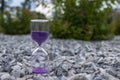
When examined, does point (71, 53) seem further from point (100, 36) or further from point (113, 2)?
point (100, 36)

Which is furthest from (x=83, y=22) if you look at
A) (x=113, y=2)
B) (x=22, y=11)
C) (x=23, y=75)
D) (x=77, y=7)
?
(x=23, y=75)

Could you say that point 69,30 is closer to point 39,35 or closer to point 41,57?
point 41,57

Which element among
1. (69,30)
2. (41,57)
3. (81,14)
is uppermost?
(41,57)

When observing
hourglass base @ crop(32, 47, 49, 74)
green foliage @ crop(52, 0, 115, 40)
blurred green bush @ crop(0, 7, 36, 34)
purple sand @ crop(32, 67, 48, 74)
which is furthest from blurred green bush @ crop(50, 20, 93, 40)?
purple sand @ crop(32, 67, 48, 74)

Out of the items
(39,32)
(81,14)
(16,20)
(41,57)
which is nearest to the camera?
(39,32)

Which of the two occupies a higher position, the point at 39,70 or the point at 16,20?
the point at 39,70

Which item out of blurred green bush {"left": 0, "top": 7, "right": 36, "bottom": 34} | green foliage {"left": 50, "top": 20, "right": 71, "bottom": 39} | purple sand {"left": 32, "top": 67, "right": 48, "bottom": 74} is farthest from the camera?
blurred green bush {"left": 0, "top": 7, "right": 36, "bottom": 34}

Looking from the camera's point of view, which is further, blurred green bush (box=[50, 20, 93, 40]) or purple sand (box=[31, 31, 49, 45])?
blurred green bush (box=[50, 20, 93, 40])

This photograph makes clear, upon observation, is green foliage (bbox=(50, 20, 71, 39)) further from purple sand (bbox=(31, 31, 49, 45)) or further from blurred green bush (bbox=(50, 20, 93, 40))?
purple sand (bbox=(31, 31, 49, 45))

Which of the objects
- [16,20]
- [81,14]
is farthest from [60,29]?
[16,20]
